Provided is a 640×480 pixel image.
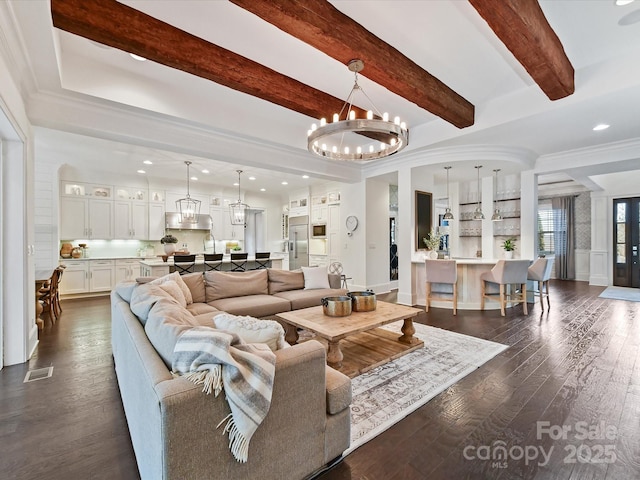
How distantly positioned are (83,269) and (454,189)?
906cm

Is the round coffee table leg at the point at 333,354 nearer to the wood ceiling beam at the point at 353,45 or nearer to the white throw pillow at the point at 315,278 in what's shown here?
the white throw pillow at the point at 315,278

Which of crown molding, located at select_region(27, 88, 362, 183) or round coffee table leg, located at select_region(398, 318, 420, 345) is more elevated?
crown molding, located at select_region(27, 88, 362, 183)

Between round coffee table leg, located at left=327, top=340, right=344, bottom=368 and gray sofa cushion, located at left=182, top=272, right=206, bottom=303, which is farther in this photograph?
gray sofa cushion, located at left=182, top=272, right=206, bottom=303

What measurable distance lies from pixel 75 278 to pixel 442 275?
7525mm

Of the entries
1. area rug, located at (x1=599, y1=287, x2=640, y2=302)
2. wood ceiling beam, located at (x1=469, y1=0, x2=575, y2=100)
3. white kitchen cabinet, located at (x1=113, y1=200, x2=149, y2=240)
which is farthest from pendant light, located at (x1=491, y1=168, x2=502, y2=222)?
white kitchen cabinet, located at (x1=113, y1=200, x2=149, y2=240)

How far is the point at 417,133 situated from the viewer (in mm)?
4984

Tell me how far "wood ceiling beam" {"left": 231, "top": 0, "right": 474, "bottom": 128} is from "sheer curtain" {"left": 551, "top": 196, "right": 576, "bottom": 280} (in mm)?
6994

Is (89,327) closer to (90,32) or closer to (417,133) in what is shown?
(90,32)

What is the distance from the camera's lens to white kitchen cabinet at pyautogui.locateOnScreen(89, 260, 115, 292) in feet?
21.2

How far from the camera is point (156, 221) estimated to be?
7535 mm

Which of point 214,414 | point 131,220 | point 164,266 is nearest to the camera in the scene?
point 214,414

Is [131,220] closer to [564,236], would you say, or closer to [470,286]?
[470,286]

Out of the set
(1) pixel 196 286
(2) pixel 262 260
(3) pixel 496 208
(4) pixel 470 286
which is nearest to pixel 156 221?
(2) pixel 262 260

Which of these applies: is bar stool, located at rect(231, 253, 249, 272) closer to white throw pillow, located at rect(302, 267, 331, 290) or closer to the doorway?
white throw pillow, located at rect(302, 267, 331, 290)
